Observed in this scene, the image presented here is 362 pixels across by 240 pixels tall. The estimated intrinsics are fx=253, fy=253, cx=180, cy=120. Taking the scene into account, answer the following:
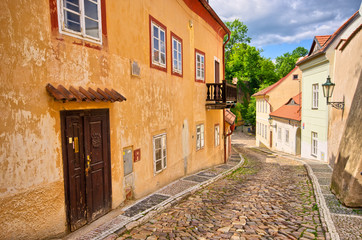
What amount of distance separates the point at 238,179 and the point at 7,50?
8.83 meters

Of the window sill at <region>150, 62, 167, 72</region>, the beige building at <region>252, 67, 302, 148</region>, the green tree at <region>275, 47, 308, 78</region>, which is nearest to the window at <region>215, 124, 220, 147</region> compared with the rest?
the window sill at <region>150, 62, 167, 72</region>

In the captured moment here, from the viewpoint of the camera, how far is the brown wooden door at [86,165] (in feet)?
15.1

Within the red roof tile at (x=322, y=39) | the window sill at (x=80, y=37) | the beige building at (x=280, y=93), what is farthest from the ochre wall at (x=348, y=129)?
the beige building at (x=280, y=93)

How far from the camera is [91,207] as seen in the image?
5.11 meters

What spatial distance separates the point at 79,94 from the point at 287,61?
196ft

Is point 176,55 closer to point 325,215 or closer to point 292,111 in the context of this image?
point 325,215

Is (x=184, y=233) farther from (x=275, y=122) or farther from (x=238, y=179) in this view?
(x=275, y=122)

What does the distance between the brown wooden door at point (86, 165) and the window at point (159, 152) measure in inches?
88.7

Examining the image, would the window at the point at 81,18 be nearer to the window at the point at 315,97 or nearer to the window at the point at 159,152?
the window at the point at 159,152

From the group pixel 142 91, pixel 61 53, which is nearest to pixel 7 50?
pixel 61 53

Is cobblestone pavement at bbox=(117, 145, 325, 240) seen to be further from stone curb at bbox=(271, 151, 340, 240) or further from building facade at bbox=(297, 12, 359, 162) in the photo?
building facade at bbox=(297, 12, 359, 162)

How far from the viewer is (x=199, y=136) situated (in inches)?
462

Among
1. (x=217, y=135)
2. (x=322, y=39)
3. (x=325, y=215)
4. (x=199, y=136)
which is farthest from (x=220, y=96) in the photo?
(x=322, y=39)

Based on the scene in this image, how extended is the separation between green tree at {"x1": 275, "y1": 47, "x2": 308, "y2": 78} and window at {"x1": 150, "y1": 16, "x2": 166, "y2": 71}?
48.8 metres
